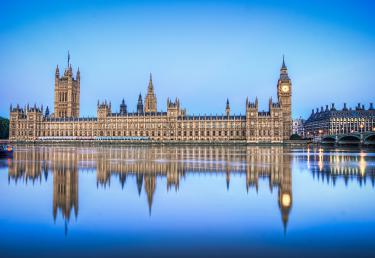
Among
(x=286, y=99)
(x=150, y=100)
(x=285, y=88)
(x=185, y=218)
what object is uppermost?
(x=285, y=88)

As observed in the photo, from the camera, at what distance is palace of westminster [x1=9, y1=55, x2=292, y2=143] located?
382 ft

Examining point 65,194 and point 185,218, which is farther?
point 65,194

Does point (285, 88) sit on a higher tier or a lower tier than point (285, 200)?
higher

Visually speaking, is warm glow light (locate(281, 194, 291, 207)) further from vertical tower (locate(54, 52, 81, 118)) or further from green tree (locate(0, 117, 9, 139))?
vertical tower (locate(54, 52, 81, 118))

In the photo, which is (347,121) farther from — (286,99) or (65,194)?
(65,194)

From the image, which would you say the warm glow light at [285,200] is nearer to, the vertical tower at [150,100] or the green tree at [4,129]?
the vertical tower at [150,100]

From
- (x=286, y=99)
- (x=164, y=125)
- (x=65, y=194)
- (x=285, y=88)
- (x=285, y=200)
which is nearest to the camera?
(x=285, y=200)

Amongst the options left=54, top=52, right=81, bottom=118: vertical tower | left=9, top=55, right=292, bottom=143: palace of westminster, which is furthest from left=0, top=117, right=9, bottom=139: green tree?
left=54, top=52, right=81, bottom=118: vertical tower

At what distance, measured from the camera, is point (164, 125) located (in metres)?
123

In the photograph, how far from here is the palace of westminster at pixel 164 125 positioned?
11648 cm

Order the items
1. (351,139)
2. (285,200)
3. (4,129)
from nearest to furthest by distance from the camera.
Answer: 1. (285,200)
2. (351,139)
3. (4,129)

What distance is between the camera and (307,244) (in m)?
8.80

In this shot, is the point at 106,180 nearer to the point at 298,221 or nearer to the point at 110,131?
the point at 298,221

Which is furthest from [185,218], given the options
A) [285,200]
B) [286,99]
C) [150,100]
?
[150,100]
